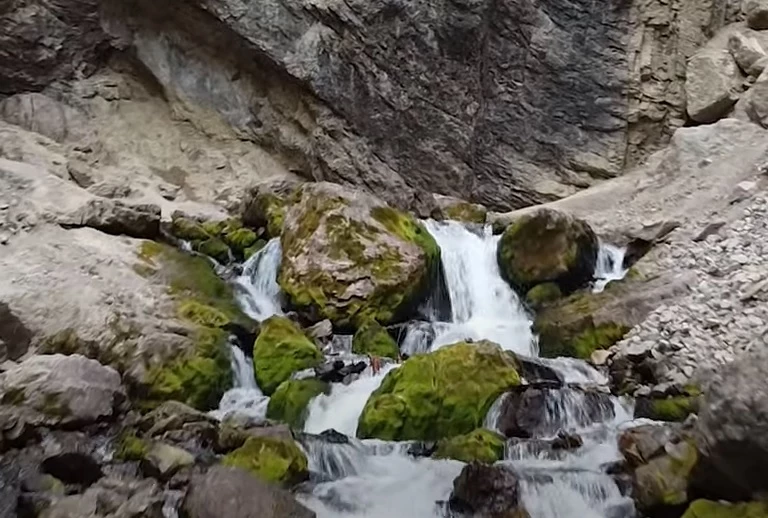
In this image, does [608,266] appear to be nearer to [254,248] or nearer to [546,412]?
[546,412]

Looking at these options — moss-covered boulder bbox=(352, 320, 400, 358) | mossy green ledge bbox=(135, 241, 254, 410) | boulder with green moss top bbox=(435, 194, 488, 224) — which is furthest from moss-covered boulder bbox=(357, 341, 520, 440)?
boulder with green moss top bbox=(435, 194, 488, 224)

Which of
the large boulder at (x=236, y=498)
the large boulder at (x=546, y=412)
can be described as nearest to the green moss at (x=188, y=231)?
the large boulder at (x=546, y=412)

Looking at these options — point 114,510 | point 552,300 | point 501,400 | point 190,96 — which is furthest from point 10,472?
point 190,96

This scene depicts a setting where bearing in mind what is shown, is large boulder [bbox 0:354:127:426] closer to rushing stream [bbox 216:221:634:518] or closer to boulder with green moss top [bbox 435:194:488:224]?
rushing stream [bbox 216:221:634:518]

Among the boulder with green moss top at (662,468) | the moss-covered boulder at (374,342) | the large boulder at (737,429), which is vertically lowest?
the moss-covered boulder at (374,342)

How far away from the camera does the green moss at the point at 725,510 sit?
17.8 feet

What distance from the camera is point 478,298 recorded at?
40.0 feet

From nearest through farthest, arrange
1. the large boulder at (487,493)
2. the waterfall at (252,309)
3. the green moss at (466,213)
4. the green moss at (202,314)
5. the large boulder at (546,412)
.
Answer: the large boulder at (487,493), the large boulder at (546,412), the waterfall at (252,309), the green moss at (202,314), the green moss at (466,213)

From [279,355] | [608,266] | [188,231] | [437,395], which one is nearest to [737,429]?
[437,395]

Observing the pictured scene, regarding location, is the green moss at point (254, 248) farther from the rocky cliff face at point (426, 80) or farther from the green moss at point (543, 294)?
the rocky cliff face at point (426, 80)

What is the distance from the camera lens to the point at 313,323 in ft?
36.1

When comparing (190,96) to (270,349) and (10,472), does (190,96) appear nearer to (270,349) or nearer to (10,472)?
(270,349)

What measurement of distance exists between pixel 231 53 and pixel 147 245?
860 centimetres

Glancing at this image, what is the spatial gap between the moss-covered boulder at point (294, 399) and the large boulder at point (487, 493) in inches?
91.4
